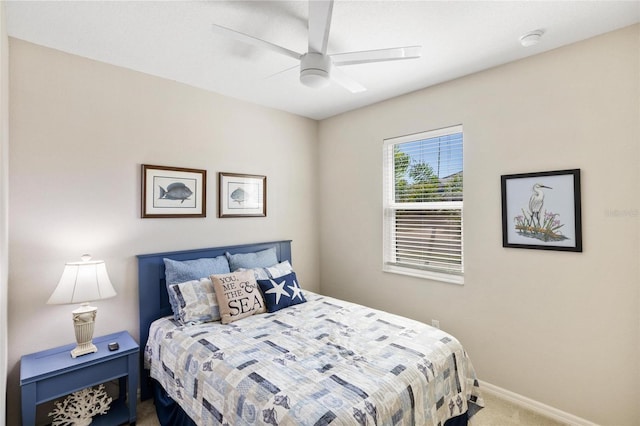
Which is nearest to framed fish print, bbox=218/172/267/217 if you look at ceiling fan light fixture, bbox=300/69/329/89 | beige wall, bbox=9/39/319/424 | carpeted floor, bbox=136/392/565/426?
beige wall, bbox=9/39/319/424

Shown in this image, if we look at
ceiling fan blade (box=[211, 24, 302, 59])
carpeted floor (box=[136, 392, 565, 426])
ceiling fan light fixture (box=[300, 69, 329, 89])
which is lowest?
carpeted floor (box=[136, 392, 565, 426])

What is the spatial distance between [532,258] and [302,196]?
96.9 inches

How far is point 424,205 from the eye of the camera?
3.18 metres

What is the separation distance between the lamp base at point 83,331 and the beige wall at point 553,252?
2.62m

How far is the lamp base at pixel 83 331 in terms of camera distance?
213 cm

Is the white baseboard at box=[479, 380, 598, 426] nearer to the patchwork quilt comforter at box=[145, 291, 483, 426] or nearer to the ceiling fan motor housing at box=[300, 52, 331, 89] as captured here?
the patchwork quilt comforter at box=[145, 291, 483, 426]

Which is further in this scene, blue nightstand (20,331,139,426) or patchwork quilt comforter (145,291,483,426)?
blue nightstand (20,331,139,426)

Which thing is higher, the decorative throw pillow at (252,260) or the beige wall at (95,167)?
the beige wall at (95,167)

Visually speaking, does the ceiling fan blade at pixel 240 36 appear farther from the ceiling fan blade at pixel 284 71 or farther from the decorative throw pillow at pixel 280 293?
the decorative throw pillow at pixel 280 293

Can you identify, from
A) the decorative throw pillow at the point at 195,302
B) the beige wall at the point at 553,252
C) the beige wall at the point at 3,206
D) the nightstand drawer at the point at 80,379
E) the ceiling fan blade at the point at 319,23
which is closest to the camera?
the ceiling fan blade at the point at 319,23

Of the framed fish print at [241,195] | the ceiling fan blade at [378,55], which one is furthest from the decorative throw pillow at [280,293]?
the ceiling fan blade at [378,55]

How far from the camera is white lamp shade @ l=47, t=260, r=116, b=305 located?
2100 millimetres

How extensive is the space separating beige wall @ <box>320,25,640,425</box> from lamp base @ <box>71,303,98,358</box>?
262cm

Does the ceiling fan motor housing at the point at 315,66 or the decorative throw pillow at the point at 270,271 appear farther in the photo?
the decorative throw pillow at the point at 270,271
